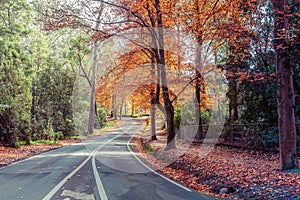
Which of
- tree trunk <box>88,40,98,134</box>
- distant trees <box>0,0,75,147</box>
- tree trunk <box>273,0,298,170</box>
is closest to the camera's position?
tree trunk <box>273,0,298,170</box>

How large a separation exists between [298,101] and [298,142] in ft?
7.23

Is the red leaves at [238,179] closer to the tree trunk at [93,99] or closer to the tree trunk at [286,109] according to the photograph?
the tree trunk at [286,109]

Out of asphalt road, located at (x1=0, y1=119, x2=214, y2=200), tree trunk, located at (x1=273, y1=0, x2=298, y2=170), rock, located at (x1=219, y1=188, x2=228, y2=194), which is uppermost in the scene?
tree trunk, located at (x1=273, y1=0, x2=298, y2=170)

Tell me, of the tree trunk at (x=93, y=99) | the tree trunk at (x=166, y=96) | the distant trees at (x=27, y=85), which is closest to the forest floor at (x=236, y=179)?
the tree trunk at (x=166, y=96)

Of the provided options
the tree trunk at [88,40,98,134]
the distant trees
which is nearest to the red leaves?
the distant trees

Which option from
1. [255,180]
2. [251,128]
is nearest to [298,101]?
[251,128]

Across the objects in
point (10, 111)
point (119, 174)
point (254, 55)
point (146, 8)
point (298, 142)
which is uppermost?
point (146, 8)

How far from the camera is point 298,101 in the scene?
14328 mm

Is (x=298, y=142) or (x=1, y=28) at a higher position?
(x=1, y=28)

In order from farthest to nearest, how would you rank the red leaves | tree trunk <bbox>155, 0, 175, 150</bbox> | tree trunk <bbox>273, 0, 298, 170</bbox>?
tree trunk <bbox>155, 0, 175, 150</bbox> < tree trunk <bbox>273, 0, 298, 170</bbox> < the red leaves

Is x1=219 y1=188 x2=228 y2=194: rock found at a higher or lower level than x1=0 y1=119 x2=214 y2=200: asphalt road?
lower

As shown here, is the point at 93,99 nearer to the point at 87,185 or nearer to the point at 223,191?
the point at 87,185

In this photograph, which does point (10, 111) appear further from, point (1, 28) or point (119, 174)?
point (119, 174)

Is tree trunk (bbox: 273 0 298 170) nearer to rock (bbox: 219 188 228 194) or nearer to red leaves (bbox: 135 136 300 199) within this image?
red leaves (bbox: 135 136 300 199)
